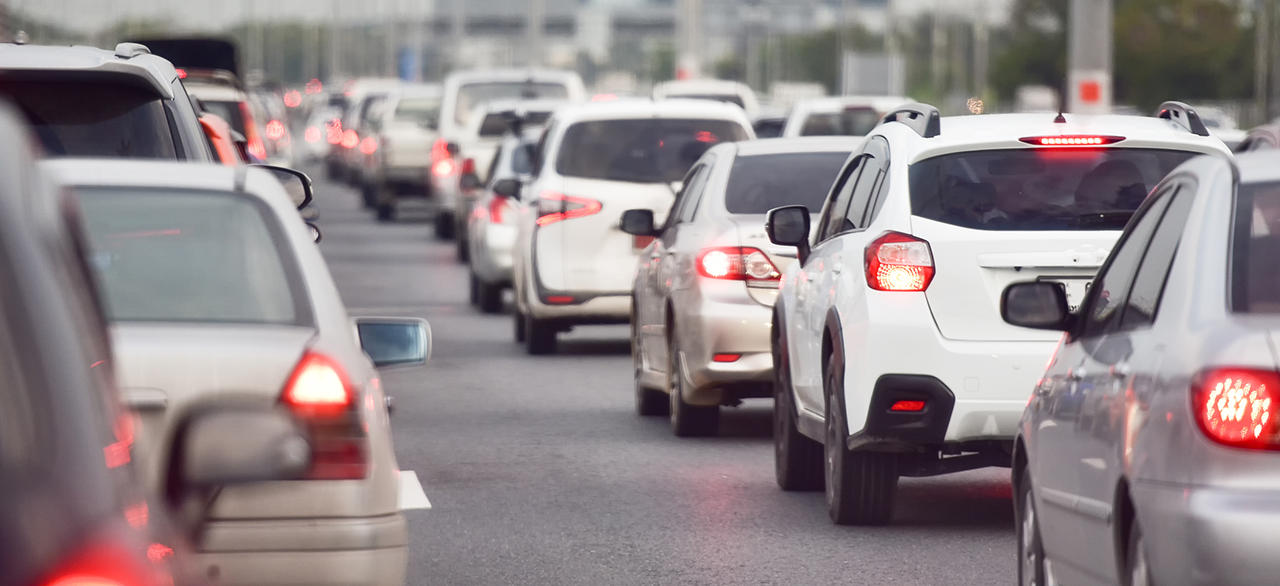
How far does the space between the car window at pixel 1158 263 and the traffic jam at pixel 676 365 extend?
2cm

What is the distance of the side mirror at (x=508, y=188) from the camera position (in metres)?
19.1

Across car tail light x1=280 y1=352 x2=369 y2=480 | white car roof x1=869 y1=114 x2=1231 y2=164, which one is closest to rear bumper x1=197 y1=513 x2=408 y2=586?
car tail light x1=280 y1=352 x2=369 y2=480

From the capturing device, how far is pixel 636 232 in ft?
44.2

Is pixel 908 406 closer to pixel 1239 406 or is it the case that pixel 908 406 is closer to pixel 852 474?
pixel 852 474

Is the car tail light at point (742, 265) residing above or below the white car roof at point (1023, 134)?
below

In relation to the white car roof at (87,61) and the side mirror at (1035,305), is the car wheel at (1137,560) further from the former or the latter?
the white car roof at (87,61)

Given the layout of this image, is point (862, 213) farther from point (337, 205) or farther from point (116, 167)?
point (337, 205)

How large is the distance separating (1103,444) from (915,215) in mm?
3219

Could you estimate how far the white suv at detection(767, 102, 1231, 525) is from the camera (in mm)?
8281

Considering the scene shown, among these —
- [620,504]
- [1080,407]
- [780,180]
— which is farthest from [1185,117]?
[1080,407]

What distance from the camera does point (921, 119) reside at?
8938 millimetres

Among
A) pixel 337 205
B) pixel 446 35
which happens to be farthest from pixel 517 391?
pixel 446 35

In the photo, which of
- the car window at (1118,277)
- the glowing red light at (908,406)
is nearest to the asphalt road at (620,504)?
the glowing red light at (908,406)

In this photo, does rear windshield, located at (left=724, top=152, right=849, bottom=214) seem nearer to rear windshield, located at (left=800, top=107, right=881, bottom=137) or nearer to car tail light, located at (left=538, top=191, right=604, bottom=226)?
car tail light, located at (left=538, top=191, right=604, bottom=226)
